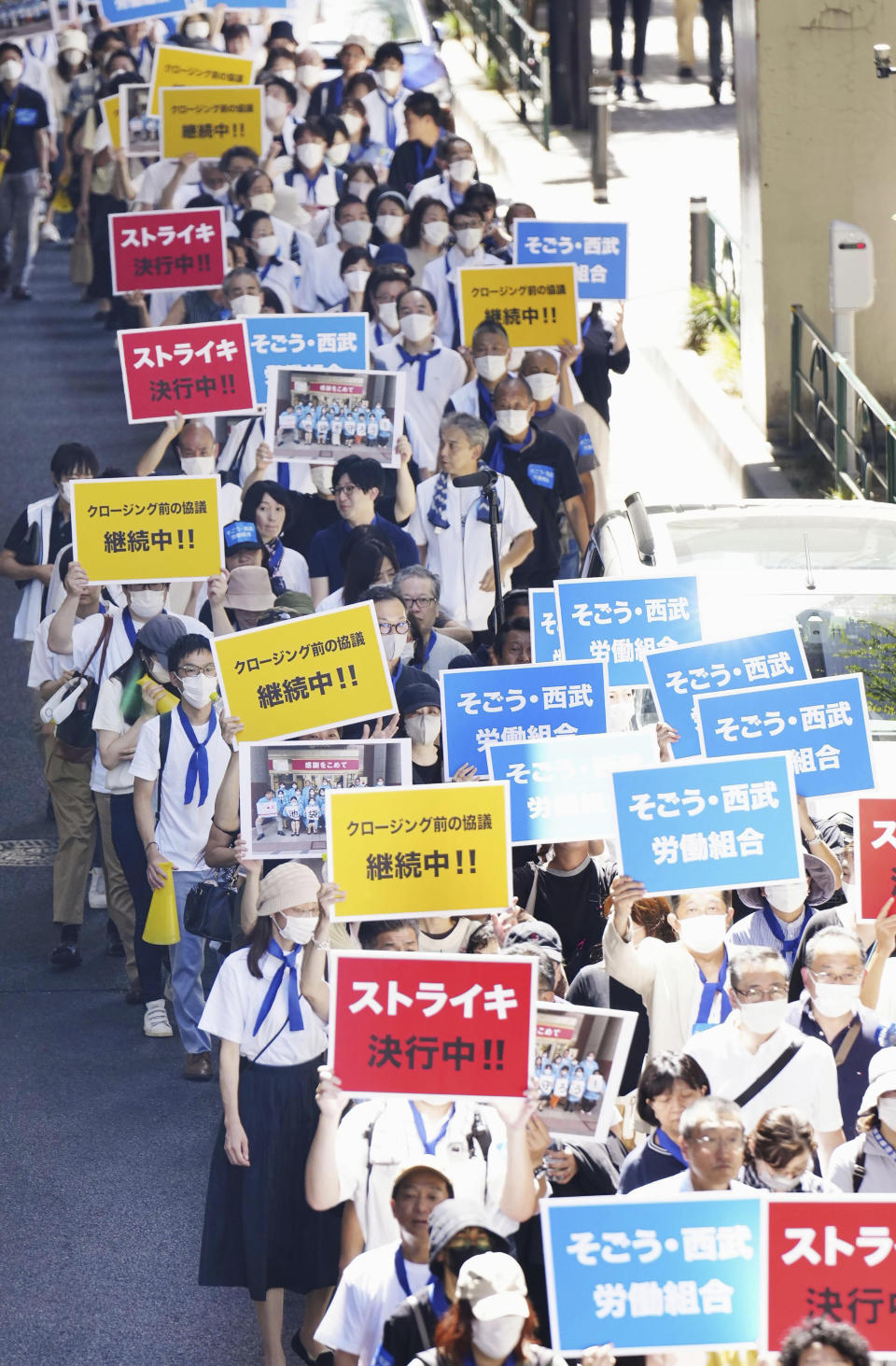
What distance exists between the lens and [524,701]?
867 centimetres

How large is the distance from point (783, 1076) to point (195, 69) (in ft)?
40.8

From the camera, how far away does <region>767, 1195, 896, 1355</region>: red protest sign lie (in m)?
5.28

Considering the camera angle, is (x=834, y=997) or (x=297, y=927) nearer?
(x=834, y=997)

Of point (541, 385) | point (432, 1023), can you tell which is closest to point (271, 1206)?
point (432, 1023)

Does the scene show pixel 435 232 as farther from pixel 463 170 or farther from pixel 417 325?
pixel 417 325

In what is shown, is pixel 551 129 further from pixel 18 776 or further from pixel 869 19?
pixel 18 776

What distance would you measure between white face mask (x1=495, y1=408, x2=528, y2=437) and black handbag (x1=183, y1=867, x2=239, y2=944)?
3654 millimetres

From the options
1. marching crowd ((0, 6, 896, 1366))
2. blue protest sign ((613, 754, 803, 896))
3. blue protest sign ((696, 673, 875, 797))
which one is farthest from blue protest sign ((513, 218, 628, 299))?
blue protest sign ((613, 754, 803, 896))

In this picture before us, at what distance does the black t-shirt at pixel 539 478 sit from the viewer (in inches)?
463

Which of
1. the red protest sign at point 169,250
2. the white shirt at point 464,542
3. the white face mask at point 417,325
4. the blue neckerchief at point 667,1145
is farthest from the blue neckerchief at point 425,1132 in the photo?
the red protest sign at point 169,250

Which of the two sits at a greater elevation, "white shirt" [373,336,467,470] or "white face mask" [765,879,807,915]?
"white shirt" [373,336,467,470]

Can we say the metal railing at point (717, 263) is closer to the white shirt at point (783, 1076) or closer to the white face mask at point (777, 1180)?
the white shirt at point (783, 1076)

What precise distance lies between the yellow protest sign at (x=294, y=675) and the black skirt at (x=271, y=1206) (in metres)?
1.69

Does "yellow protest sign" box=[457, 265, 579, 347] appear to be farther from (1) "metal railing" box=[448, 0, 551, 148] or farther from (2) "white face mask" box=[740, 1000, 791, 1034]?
(1) "metal railing" box=[448, 0, 551, 148]
